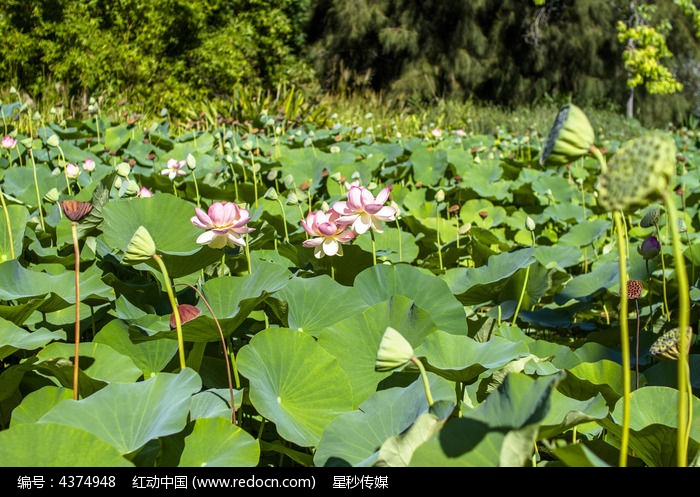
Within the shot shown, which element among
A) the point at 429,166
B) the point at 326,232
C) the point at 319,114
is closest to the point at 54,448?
the point at 326,232

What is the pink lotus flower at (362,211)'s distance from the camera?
3.68ft

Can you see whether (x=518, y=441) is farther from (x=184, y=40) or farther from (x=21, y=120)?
(x=184, y=40)

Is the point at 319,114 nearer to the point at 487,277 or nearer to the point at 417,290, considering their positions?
the point at 487,277

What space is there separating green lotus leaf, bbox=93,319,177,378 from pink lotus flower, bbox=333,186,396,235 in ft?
1.17

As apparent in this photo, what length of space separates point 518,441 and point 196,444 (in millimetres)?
341

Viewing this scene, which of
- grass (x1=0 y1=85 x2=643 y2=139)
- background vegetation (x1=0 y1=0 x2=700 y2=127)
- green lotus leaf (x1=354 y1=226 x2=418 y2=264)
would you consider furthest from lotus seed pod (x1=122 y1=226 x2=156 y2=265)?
background vegetation (x1=0 y1=0 x2=700 y2=127)

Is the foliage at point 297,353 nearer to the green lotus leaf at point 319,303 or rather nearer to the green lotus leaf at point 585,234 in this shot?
the green lotus leaf at point 319,303

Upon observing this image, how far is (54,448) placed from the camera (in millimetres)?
595

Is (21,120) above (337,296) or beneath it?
beneath

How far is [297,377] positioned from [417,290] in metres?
0.32

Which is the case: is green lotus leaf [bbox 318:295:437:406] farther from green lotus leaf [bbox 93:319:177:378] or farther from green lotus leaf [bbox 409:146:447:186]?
green lotus leaf [bbox 409:146:447:186]

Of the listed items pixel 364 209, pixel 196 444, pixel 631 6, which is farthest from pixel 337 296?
pixel 631 6

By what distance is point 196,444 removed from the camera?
0.71 metres
